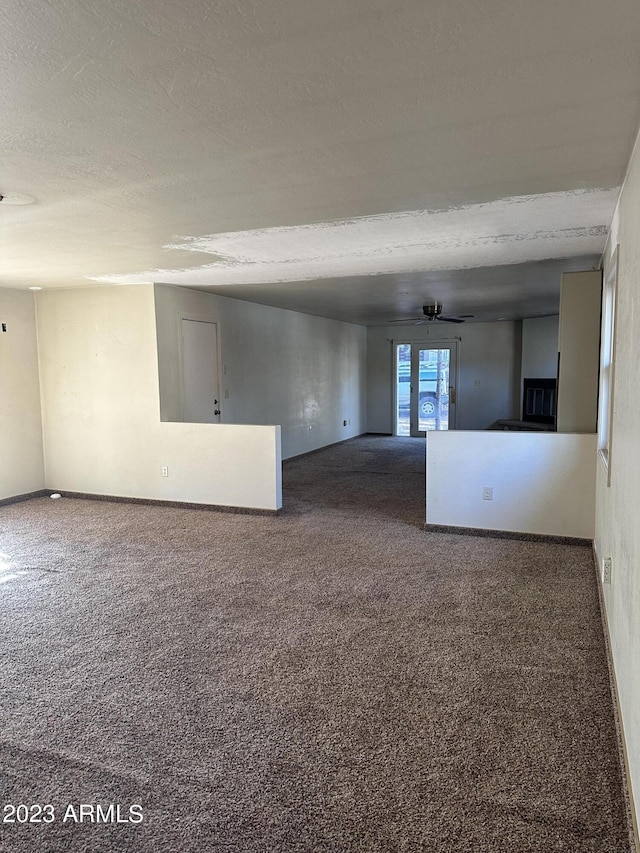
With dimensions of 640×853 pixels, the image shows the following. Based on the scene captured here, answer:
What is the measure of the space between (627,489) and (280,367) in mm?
6309

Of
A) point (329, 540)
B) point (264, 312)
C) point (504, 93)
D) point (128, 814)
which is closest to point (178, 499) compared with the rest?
point (329, 540)

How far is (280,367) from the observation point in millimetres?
8086

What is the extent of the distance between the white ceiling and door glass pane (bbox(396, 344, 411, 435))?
23.1 ft

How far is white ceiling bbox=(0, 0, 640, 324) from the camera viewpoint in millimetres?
1376

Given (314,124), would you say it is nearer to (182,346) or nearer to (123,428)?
(182,346)

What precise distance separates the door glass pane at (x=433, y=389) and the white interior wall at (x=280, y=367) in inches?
48.3

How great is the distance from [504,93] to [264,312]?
6077 mm

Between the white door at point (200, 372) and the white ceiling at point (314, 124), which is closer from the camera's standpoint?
the white ceiling at point (314, 124)

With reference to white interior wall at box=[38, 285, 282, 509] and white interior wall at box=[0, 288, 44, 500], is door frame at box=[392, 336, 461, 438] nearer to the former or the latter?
white interior wall at box=[38, 285, 282, 509]

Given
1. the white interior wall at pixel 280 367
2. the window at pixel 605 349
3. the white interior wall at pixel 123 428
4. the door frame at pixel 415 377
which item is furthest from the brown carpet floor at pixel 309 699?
the door frame at pixel 415 377

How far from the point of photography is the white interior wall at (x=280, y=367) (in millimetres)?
5914

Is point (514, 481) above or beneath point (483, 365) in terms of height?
beneath

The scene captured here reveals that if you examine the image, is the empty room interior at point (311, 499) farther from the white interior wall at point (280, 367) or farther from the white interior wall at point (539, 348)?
the white interior wall at point (539, 348)

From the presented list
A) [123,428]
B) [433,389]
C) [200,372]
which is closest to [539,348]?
[433,389]
